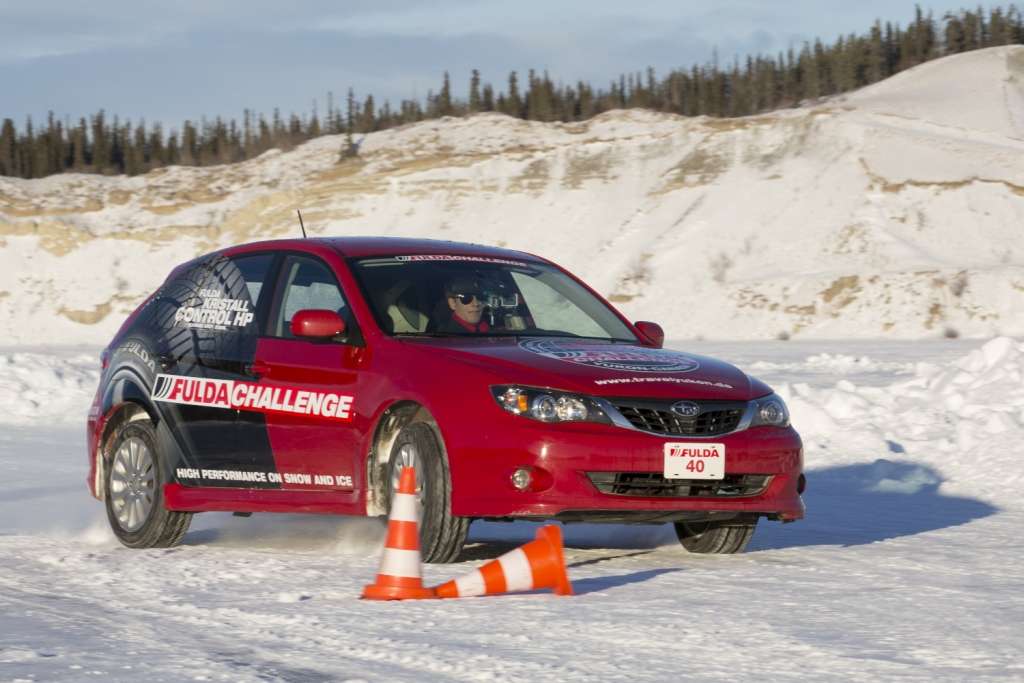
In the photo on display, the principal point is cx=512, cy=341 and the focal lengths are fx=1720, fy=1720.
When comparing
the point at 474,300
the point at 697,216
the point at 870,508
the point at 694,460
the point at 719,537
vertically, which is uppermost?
the point at 474,300

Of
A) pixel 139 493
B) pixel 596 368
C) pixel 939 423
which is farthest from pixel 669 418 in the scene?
pixel 939 423

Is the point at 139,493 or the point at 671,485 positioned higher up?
the point at 671,485

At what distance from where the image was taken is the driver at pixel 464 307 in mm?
8312

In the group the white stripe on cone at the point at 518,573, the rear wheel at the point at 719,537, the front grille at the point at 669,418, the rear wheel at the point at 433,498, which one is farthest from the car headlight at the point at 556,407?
the rear wheel at the point at 719,537

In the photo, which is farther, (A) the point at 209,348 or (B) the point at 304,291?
(A) the point at 209,348

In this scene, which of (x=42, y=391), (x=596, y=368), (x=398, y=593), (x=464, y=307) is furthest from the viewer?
(x=42, y=391)

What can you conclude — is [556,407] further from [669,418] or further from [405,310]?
[405,310]

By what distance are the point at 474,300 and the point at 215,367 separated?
140 centimetres

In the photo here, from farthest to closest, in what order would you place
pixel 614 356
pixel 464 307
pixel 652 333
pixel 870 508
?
pixel 870 508 → pixel 652 333 → pixel 464 307 → pixel 614 356

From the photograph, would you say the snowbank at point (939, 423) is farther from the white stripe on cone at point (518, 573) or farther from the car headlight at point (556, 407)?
the white stripe on cone at point (518, 573)

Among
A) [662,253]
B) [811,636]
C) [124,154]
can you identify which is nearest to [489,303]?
[811,636]

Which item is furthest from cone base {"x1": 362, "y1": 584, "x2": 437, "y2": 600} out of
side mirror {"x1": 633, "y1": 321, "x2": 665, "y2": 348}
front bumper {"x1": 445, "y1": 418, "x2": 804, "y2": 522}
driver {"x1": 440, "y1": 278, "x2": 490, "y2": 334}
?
side mirror {"x1": 633, "y1": 321, "x2": 665, "y2": 348}

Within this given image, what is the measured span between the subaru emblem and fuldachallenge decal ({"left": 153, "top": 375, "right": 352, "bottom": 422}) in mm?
1546

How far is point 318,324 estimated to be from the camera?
8.06 m
